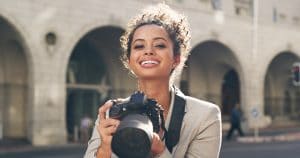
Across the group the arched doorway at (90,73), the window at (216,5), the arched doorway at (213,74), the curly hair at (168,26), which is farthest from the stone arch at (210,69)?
the curly hair at (168,26)

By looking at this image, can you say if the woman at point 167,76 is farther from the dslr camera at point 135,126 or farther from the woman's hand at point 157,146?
the dslr camera at point 135,126

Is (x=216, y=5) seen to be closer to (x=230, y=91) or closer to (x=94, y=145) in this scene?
(x=230, y=91)

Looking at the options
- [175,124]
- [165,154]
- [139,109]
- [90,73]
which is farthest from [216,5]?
[139,109]

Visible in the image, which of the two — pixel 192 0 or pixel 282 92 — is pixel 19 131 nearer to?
pixel 192 0

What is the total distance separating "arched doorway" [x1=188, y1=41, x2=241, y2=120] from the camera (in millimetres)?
36656

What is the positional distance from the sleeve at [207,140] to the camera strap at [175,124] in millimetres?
98

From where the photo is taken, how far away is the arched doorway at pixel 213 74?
36.7m

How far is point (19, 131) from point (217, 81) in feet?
58.0

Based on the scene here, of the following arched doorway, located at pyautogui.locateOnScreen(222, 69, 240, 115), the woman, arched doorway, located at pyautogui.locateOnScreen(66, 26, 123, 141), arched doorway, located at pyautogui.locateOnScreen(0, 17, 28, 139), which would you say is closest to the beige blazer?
the woman

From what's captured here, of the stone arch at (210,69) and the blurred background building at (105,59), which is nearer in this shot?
the blurred background building at (105,59)

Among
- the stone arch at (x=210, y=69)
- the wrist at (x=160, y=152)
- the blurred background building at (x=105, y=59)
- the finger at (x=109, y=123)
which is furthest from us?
the stone arch at (x=210, y=69)

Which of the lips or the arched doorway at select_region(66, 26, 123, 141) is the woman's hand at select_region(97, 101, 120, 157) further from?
the arched doorway at select_region(66, 26, 123, 141)

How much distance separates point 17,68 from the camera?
26984 millimetres

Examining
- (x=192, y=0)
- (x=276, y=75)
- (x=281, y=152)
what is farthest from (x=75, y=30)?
(x=276, y=75)
